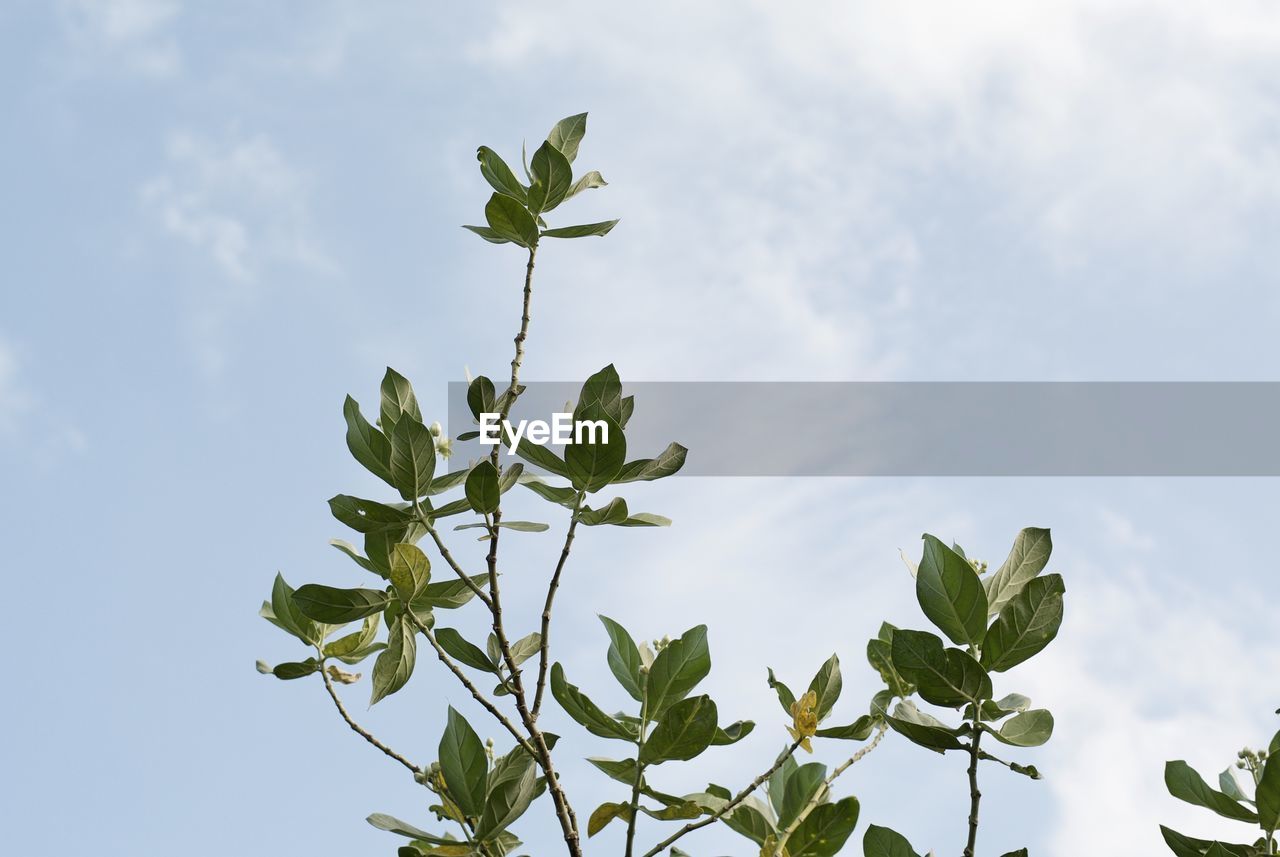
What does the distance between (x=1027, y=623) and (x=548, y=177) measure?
3.82 ft

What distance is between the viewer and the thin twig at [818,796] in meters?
1.61

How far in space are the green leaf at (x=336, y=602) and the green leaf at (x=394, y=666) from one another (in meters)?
0.05

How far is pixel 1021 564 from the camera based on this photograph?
171 cm

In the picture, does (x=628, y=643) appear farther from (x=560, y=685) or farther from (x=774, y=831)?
(x=774, y=831)

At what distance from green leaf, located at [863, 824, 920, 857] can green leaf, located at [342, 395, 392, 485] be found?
0.96m

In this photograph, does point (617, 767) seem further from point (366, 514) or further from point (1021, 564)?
point (1021, 564)

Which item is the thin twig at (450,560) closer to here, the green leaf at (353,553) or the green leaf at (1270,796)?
the green leaf at (353,553)

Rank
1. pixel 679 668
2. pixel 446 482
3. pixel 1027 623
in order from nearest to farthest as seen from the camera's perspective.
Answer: pixel 1027 623 → pixel 679 668 → pixel 446 482

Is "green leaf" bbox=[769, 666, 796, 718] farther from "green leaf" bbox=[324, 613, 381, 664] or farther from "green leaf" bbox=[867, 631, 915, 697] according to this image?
"green leaf" bbox=[324, 613, 381, 664]

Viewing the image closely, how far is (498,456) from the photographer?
177cm

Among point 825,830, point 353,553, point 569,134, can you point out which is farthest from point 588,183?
point 825,830

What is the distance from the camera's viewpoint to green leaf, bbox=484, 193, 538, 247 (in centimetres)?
190

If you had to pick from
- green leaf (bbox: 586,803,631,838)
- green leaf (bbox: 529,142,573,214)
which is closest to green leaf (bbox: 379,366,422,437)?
green leaf (bbox: 529,142,573,214)

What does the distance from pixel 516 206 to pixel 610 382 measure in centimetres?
A: 41
